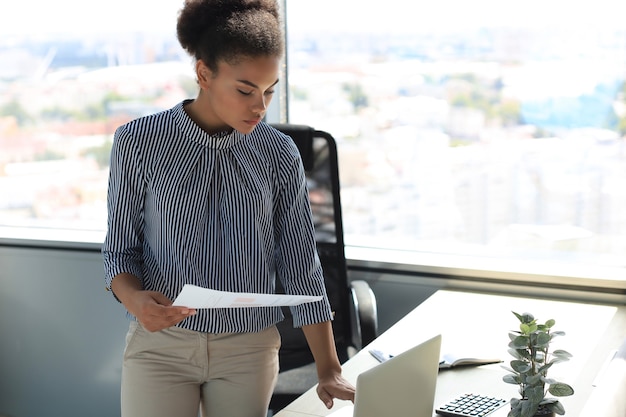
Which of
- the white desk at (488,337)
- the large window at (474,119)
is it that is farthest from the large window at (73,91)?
the white desk at (488,337)

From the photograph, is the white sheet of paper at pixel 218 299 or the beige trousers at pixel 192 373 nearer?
the white sheet of paper at pixel 218 299

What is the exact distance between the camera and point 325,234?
2.85 metres

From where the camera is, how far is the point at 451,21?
3.05 metres

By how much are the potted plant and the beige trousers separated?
0.54m

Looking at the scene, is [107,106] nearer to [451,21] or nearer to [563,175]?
[451,21]

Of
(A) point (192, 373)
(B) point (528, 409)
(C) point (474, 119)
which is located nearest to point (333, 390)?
(A) point (192, 373)

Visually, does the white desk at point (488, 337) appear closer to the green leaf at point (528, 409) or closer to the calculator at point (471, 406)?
the calculator at point (471, 406)

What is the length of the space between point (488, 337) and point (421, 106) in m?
1.04

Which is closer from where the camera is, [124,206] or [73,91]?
[124,206]

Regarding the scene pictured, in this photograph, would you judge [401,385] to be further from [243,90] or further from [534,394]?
[243,90]

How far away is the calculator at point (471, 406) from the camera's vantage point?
1.73 meters

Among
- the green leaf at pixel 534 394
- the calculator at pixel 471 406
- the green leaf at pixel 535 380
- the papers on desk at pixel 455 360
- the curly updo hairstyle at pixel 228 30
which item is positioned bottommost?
the papers on desk at pixel 455 360

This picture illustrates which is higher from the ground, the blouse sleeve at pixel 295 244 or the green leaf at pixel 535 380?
the blouse sleeve at pixel 295 244

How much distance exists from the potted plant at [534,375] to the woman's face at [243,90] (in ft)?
2.12
